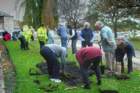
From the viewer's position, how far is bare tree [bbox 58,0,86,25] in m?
80.4

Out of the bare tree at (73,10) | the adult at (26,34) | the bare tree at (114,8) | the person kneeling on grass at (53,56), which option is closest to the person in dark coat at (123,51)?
the person kneeling on grass at (53,56)

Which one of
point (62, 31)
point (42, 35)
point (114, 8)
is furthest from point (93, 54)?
point (114, 8)

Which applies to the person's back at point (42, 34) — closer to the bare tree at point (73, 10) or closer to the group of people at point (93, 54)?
the group of people at point (93, 54)

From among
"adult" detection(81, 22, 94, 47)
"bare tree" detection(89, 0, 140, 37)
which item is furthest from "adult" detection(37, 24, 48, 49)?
"bare tree" detection(89, 0, 140, 37)

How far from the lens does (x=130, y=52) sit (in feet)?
60.6

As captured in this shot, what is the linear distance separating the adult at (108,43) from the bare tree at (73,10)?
61744 millimetres

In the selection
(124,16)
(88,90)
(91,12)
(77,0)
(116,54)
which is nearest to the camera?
(88,90)

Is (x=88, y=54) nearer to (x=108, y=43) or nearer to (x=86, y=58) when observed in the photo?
(x=86, y=58)

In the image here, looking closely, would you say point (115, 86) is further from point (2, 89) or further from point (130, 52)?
point (130, 52)

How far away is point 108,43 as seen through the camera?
698 inches

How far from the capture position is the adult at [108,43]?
17.6 metres

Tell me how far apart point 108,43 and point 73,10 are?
213 ft

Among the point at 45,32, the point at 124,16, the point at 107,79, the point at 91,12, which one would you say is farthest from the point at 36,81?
the point at 91,12

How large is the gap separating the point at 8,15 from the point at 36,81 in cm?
4945
